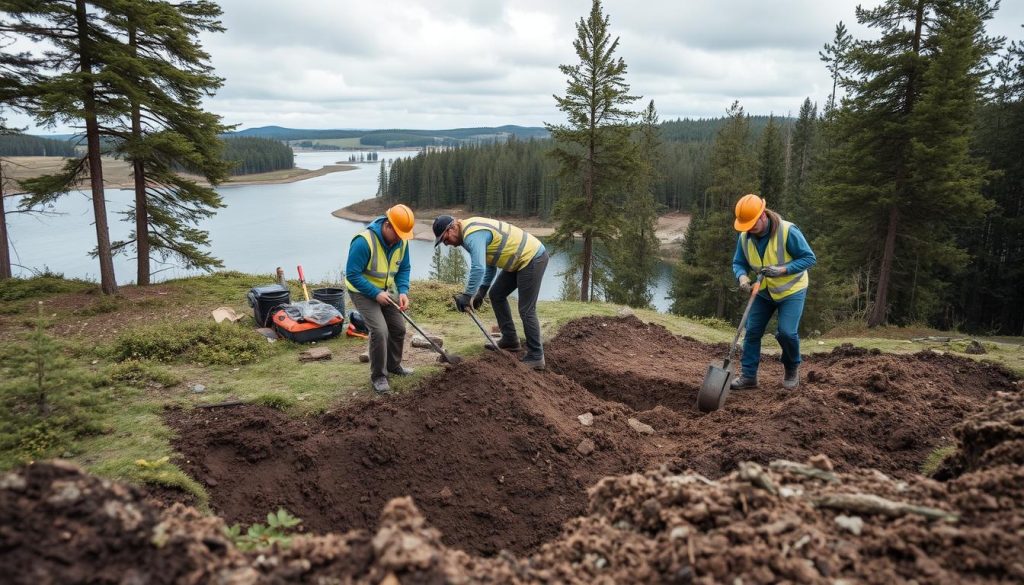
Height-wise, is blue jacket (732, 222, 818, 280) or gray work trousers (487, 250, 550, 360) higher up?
blue jacket (732, 222, 818, 280)

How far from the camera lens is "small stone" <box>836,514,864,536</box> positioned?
2.59 metres

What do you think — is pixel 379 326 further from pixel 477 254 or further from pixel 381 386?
pixel 477 254

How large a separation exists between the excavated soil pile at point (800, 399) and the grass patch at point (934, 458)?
5 cm

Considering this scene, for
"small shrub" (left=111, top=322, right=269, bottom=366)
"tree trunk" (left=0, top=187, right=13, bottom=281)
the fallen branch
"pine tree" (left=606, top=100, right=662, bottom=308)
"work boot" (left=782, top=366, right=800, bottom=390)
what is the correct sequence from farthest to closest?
"pine tree" (left=606, top=100, right=662, bottom=308) → "tree trunk" (left=0, top=187, right=13, bottom=281) → "small shrub" (left=111, top=322, right=269, bottom=366) → "work boot" (left=782, top=366, right=800, bottom=390) → the fallen branch

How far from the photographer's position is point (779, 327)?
607 centimetres

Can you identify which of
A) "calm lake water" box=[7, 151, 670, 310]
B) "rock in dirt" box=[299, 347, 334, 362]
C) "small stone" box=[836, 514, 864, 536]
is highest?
"small stone" box=[836, 514, 864, 536]

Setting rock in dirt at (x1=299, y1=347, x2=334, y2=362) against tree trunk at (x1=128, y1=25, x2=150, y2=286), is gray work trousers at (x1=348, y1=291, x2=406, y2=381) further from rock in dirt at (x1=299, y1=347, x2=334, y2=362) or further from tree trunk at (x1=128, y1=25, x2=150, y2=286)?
tree trunk at (x1=128, y1=25, x2=150, y2=286)

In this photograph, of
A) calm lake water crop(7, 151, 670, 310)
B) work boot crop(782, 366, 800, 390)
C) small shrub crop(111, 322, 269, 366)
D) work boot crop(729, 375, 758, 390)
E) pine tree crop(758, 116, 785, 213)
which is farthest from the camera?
pine tree crop(758, 116, 785, 213)

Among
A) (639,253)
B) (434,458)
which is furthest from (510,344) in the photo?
(639,253)

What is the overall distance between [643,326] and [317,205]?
2486 inches

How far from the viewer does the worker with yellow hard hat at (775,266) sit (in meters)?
5.78

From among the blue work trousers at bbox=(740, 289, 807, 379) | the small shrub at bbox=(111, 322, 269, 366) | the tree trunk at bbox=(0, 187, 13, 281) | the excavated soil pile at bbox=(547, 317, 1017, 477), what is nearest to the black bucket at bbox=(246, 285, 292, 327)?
the small shrub at bbox=(111, 322, 269, 366)

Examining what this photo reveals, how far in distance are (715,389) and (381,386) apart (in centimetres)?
362

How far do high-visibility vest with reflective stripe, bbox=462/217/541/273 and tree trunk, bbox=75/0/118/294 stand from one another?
834cm
